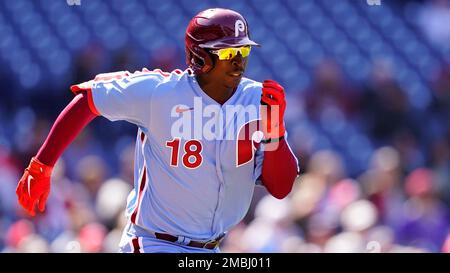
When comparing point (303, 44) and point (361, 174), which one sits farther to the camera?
point (303, 44)

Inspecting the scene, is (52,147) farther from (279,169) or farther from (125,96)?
(279,169)

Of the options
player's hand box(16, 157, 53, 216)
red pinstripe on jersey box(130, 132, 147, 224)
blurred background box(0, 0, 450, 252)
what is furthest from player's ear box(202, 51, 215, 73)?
blurred background box(0, 0, 450, 252)

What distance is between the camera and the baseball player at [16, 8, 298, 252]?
3244mm

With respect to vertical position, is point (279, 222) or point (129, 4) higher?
point (129, 4)

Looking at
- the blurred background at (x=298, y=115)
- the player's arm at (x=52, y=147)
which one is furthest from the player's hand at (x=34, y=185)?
the blurred background at (x=298, y=115)

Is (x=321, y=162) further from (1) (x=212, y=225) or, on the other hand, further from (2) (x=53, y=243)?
(1) (x=212, y=225)

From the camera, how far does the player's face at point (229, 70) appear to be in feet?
10.7

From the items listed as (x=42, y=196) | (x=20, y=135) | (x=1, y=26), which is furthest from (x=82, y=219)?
(x=42, y=196)

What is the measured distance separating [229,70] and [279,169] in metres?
0.36

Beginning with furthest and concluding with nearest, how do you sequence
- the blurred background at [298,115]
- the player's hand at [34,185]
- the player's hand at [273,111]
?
the blurred background at [298,115], the player's hand at [34,185], the player's hand at [273,111]

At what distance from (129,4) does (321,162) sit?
5.17ft

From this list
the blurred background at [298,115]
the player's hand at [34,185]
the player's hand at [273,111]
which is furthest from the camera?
the blurred background at [298,115]

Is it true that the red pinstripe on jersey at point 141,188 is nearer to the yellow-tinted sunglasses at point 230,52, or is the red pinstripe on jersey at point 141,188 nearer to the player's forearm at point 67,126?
the player's forearm at point 67,126

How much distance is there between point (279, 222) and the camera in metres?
5.26
